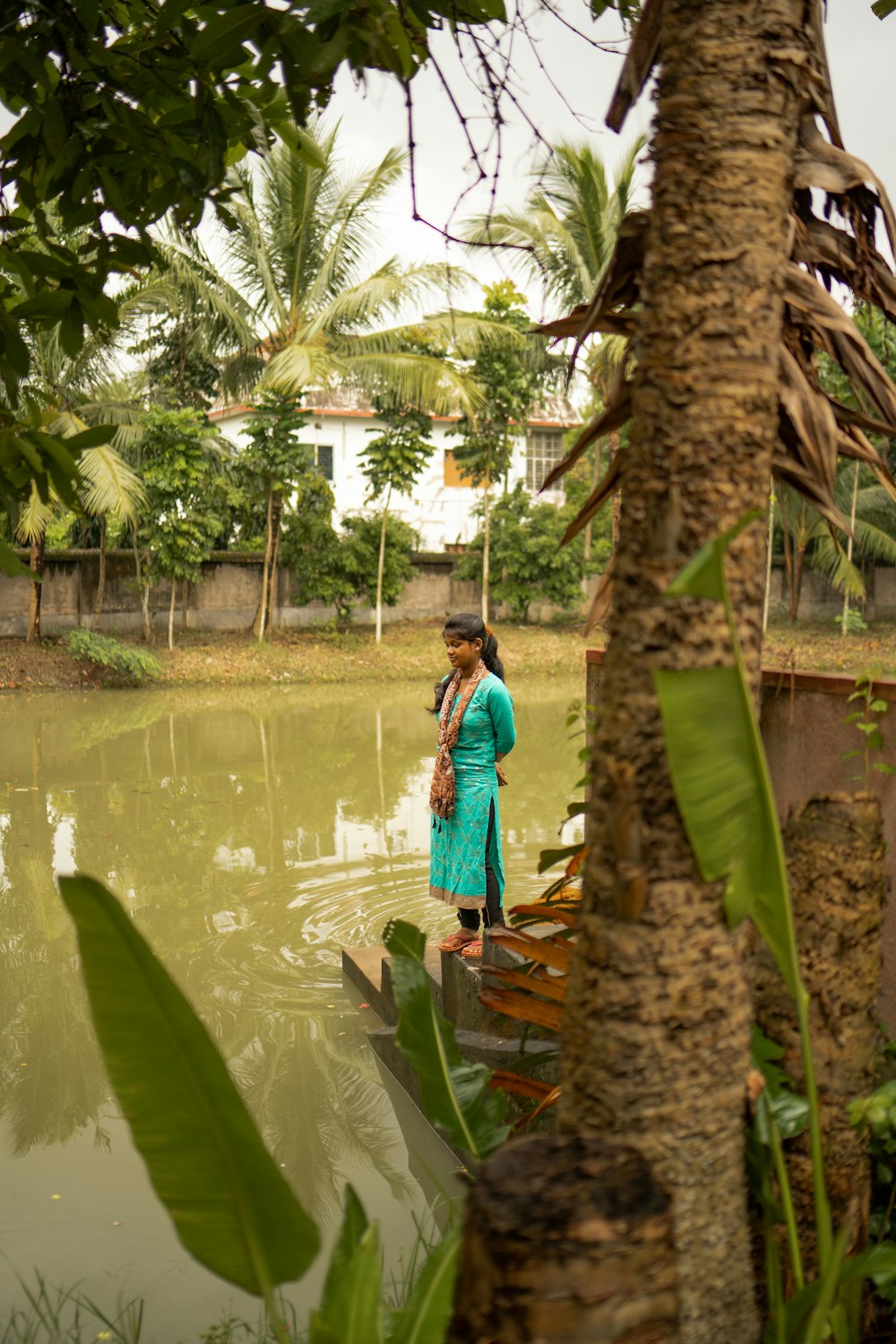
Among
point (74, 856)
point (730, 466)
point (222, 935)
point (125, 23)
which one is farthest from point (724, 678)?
point (74, 856)

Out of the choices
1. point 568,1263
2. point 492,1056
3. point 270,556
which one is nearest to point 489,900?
point 492,1056

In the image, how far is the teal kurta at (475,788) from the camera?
17.1 feet

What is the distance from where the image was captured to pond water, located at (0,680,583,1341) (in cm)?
348

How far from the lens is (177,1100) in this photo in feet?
4.85

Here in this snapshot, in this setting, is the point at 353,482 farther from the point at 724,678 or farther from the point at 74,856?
the point at 724,678

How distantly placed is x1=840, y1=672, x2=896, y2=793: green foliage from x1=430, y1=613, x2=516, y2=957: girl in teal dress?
100 inches

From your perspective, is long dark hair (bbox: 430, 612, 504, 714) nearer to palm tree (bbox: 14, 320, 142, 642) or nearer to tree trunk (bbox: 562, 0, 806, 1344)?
tree trunk (bbox: 562, 0, 806, 1344)

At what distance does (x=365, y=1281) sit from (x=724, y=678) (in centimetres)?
84

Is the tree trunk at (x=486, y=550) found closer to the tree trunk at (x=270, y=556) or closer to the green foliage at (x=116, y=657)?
the tree trunk at (x=270, y=556)

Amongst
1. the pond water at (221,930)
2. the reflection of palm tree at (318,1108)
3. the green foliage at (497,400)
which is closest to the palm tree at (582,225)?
the green foliage at (497,400)

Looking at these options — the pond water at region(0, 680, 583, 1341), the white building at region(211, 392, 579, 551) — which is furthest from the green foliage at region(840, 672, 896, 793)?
the white building at region(211, 392, 579, 551)

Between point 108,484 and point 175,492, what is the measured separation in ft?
5.35

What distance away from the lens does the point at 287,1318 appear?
9.52ft

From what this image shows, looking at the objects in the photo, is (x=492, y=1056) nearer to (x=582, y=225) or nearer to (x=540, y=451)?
(x=582, y=225)
